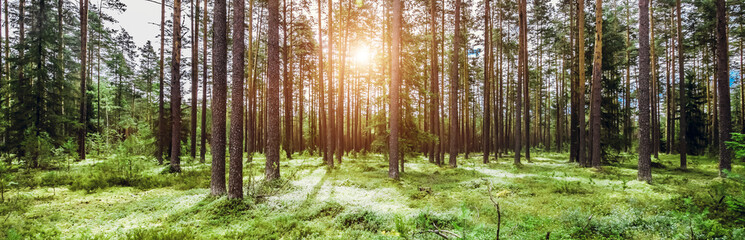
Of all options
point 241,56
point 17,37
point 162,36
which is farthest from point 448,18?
point 17,37

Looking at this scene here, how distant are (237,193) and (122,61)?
36.8m

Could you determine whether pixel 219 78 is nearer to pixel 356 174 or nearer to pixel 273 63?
pixel 273 63

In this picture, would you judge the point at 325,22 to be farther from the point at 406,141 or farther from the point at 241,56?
the point at 241,56

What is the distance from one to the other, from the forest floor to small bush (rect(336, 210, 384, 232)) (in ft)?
0.09

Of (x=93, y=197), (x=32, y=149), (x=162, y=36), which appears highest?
(x=162, y=36)

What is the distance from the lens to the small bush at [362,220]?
589cm

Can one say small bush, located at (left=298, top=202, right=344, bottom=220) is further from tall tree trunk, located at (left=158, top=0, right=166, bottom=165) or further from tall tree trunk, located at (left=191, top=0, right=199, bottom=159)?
tall tree trunk, located at (left=158, top=0, right=166, bottom=165)

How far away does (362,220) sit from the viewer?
6328mm

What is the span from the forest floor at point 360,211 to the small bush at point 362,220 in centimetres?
3

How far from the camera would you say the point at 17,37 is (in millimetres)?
21938

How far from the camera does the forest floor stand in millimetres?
5215

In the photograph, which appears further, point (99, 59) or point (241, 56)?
point (99, 59)

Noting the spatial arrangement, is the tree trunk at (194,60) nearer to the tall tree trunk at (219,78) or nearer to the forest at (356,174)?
the forest at (356,174)

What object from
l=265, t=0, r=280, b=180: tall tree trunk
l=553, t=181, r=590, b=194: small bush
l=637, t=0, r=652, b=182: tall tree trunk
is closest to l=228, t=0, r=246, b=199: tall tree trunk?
l=265, t=0, r=280, b=180: tall tree trunk
